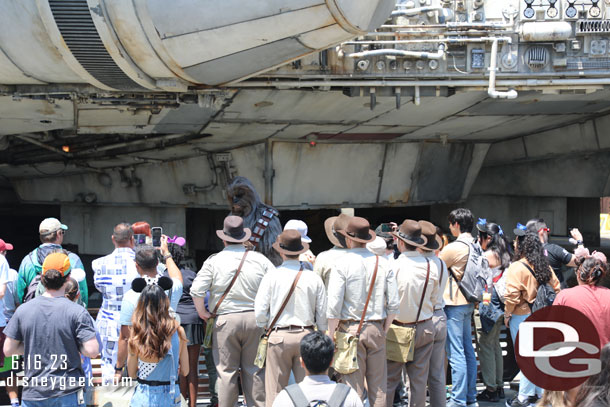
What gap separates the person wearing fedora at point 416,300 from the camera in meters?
6.12

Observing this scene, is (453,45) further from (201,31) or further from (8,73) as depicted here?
(8,73)

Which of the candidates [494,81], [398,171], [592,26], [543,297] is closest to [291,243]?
[543,297]

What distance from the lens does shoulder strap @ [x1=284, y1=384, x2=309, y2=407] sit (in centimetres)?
378

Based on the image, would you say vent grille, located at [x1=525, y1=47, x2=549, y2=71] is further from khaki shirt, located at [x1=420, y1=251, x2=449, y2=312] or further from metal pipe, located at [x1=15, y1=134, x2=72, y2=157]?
metal pipe, located at [x1=15, y1=134, x2=72, y2=157]

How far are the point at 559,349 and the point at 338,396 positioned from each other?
1.44m

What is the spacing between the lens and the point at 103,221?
12211mm

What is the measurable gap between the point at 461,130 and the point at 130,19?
6.50 metres

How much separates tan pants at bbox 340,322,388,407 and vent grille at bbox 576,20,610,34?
17.4ft

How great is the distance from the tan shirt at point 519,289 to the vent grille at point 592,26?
12.7 feet

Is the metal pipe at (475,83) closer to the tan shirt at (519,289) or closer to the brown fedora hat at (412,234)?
the brown fedora hat at (412,234)

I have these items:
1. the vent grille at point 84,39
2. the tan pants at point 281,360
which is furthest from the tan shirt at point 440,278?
the vent grille at point 84,39

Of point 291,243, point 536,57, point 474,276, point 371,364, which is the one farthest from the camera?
point 536,57

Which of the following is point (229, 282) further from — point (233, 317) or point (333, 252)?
point (333, 252)

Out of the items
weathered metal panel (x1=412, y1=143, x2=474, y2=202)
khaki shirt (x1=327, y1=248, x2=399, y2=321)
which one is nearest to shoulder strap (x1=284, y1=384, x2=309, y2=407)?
khaki shirt (x1=327, y1=248, x2=399, y2=321)
